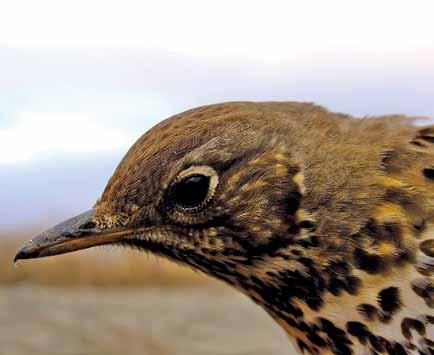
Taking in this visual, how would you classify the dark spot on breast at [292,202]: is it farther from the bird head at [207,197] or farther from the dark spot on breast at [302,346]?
the dark spot on breast at [302,346]

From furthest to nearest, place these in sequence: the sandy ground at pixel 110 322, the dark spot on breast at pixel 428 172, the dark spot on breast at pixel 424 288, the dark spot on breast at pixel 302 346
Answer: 1. the sandy ground at pixel 110 322
2. the dark spot on breast at pixel 302 346
3. the dark spot on breast at pixel 428 172
4. the dark spot on breast at pixel 424 288

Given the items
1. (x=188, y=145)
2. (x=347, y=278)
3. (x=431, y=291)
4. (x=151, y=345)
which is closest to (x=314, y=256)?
(x=347, y=278)

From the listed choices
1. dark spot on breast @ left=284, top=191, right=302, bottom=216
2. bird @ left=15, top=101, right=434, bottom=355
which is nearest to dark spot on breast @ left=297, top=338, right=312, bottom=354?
bird @ left=15, top=101, right=434, bottom=355

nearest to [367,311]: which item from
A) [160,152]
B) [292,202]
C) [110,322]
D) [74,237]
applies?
[292,202]

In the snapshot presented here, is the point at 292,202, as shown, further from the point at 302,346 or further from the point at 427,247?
the point at 302,346

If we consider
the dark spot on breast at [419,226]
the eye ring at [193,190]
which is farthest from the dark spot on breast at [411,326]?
the eye ring at [193,190]

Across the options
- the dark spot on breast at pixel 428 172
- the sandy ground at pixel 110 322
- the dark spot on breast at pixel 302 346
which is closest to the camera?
the dark spot on breast at pixel 428 172

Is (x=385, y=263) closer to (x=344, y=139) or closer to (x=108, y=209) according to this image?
(x=344, y=139)

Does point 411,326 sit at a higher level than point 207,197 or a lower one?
lower
